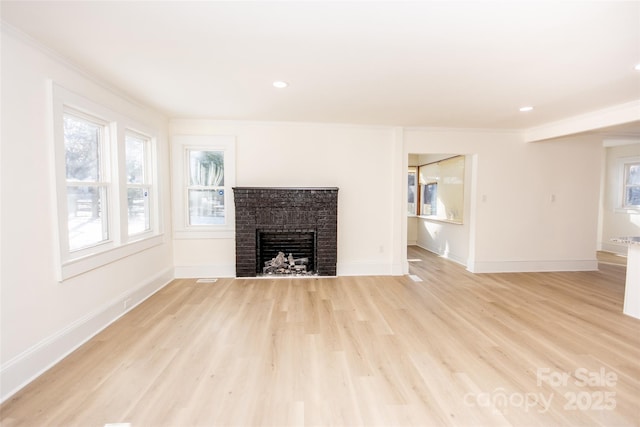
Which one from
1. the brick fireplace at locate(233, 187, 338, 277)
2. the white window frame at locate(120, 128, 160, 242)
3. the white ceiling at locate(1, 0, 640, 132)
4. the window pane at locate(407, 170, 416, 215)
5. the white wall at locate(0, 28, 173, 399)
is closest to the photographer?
the white ceiling at locate(1, 0, 640, 132)

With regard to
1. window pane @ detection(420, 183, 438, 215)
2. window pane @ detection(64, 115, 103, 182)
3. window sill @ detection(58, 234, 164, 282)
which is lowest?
window sill @ detection(58, 234, 164, 282)

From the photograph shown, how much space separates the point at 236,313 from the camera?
3.22m

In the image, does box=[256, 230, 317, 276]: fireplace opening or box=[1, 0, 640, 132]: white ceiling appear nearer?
box=[1, 0, 640, 132]: white ceiling

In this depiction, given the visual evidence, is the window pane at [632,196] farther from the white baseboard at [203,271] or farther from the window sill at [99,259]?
the window sill at [99,259]

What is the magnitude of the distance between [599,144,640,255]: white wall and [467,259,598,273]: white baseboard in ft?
7.37

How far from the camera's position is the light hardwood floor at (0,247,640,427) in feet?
5.76

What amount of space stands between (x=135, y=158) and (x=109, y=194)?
0.81 m

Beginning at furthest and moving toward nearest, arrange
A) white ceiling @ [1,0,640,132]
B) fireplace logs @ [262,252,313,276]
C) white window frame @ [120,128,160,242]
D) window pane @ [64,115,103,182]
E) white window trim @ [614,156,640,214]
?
white window trim @ [614,156,640,214] < fireplace logs @ [262,252,313,276] < white window frame @ [120,128,160,242] < window pane @ [64,115,103,182] < white ceiling @ [1,0,640,132]

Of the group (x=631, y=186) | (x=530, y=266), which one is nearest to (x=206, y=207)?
(x=530, y=266)

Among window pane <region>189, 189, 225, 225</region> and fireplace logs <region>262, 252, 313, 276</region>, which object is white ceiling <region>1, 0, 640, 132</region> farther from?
fireplace logs <region>262, 252, 313, 276</region>

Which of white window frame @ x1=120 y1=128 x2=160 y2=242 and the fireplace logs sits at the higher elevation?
white window frame @ x1=120 y1=128 x2=160 y2=242

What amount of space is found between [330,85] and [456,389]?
2.84 m

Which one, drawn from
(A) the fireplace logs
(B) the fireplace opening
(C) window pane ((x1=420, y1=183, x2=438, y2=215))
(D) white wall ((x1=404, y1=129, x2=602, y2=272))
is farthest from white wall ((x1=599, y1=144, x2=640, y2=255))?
(A) the fireplace logs

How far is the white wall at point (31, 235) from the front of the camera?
1.89 m
